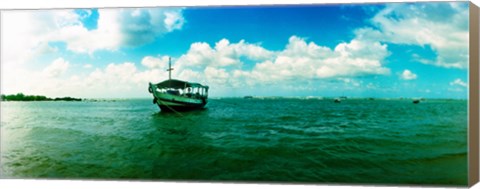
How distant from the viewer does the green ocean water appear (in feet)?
15.6

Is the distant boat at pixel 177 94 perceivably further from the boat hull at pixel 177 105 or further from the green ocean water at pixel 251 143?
the green ocean water at pixel 251 143

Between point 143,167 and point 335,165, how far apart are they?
2829 mm

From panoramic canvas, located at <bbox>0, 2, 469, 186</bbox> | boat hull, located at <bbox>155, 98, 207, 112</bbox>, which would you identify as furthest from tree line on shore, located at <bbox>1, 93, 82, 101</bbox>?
boat hull, located at <bbox>155, 98, 207, 112</bbox>

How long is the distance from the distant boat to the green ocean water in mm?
496

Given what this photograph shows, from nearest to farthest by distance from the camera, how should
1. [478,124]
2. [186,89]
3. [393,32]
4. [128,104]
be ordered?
[478,124], [393,32], [128,104], [186,89]

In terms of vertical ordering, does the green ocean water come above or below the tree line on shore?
below

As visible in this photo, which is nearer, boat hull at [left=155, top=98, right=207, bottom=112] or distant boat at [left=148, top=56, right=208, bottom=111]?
distant boat at [left=148, top=56, right=208, bottom=111]

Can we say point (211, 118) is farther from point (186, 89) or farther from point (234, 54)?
point (234, 54)

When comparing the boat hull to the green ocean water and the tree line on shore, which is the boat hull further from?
the tree line on shore

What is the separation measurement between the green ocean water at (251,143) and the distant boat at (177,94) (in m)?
0.50

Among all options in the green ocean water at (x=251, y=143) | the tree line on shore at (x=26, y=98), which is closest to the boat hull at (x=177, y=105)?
the green ocean water at (x=251, y=143)

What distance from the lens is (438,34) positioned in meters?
4.64

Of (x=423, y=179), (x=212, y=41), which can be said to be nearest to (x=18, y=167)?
(x=212, y=41)

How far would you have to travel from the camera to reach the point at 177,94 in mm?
8234
